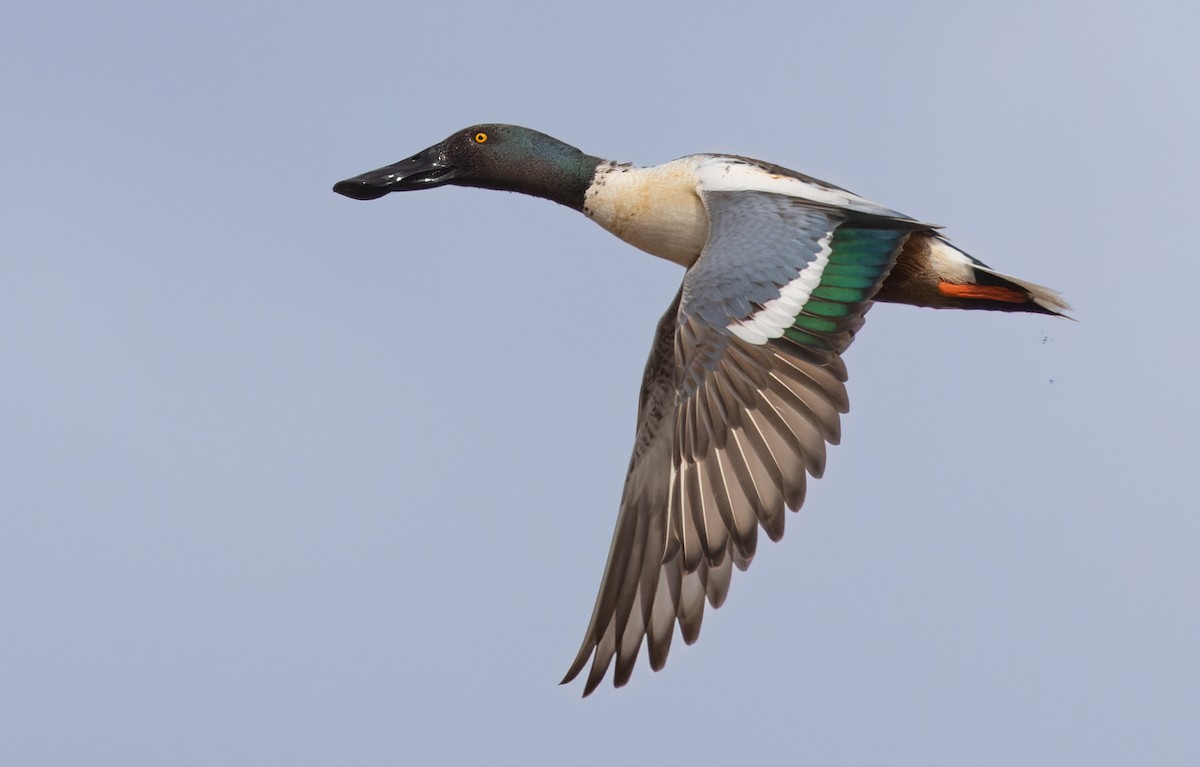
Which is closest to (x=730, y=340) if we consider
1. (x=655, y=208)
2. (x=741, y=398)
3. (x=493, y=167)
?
(x=741, y=398)

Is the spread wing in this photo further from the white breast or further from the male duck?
the white breast

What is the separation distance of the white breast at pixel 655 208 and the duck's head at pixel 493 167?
167 millimetres

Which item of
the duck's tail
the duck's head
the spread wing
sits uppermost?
the duck's head

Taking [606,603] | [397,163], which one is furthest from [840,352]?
[397,163]

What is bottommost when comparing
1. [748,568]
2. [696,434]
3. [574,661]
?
[574,661]

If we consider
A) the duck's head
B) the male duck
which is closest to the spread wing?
the male duck

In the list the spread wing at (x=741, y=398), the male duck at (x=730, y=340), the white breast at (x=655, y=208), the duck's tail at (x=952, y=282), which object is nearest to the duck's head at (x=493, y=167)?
the male duck at (x=730, y=340)

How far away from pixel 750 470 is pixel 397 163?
279cm

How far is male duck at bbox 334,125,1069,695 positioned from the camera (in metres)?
5.90

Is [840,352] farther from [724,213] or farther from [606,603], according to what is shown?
[606,603]

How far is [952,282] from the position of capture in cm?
693

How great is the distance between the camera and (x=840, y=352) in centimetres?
599

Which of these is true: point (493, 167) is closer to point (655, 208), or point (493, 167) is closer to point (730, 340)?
point (655, 208)

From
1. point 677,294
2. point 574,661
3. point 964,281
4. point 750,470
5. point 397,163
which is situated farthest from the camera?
point 397,163
